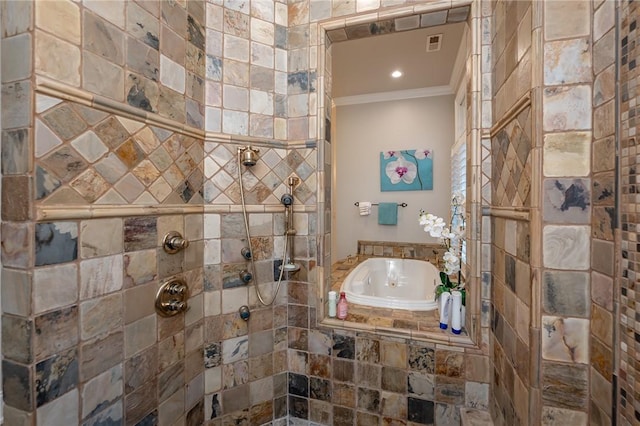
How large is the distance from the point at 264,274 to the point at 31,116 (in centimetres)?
108

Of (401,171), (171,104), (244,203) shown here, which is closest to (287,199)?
(244,203)

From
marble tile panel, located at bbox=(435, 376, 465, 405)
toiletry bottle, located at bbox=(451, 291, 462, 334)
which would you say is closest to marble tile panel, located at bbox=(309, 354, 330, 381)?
marble tile panel, located at bbox=(435, 376, 465, 405)

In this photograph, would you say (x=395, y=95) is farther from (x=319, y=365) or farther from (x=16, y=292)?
(x=16, y=292)

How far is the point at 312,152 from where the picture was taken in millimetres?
1494

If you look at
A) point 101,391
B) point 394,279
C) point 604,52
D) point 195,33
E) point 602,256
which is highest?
point 195,33

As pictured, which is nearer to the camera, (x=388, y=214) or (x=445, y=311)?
(x=445, y=311)

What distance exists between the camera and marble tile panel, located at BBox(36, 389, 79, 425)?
77 centimetres

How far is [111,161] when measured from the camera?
95cm

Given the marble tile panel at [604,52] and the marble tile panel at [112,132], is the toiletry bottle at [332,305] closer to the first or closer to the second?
→ the marble tile panel at [112,132]

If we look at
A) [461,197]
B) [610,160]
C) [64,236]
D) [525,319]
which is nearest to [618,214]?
[610,160]

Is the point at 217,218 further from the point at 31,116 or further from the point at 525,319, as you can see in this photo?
the point at 525,319

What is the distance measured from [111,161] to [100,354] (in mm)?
666

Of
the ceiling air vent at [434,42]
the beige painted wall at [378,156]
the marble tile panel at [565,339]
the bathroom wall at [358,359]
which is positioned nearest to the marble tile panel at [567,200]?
the marble tile panel at [565,339]

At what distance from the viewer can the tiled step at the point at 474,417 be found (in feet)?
3.81
